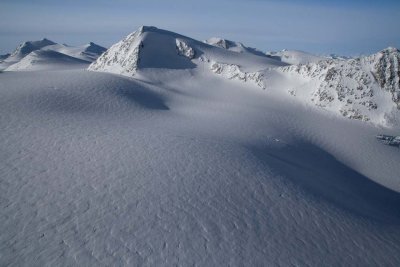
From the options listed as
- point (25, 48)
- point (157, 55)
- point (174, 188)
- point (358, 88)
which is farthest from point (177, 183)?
point (25, 48)

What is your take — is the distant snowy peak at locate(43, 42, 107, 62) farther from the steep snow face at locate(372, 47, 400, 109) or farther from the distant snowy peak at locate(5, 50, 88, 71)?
the steep snow face at locate(372, 47, 400, 109)

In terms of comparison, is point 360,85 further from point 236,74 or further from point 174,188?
point 174,188

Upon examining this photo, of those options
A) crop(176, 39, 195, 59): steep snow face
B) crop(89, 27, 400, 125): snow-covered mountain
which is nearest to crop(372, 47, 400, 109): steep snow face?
crop(89, 27, 400, 125): snow-covered mountain

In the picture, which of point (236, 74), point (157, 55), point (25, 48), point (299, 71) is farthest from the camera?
point (25, 48)

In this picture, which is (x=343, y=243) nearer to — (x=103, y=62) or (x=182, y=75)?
(x=182, y=75)

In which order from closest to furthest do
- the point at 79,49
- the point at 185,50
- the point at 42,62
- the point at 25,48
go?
1. the point at 185,50
2. the point at 42,62
3. the point at 25,48
4. the point at 79,49

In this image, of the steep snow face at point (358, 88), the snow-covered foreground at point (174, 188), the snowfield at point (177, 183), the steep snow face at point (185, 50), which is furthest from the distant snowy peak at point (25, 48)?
the steep snow face at point (358, 88)
